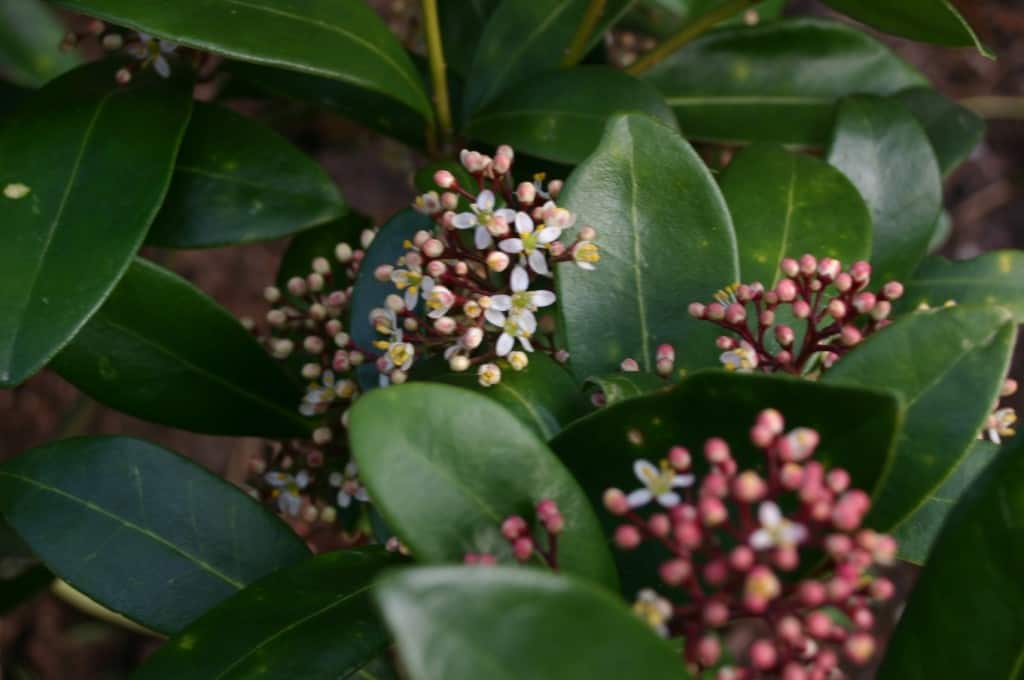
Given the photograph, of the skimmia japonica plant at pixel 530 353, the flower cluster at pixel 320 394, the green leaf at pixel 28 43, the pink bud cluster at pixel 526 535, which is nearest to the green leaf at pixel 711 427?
the skimmia japonica plant at pixel 530 353

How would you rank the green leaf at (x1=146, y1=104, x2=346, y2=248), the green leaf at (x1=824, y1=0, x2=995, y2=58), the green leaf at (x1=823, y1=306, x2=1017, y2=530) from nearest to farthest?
the green leaf at (x1=823, y1=306, x2=1017, y2=530)
the green leaf at (x1=824, y1=0, x2=995, y2=58)
the green leaf at (x1=146, y1=104, x2=346, y2=248)

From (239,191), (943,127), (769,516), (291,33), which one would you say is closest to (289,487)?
(239,191)

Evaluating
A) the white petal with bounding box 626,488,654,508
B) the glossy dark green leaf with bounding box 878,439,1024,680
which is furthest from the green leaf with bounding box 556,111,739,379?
the glossy dark green leaf with bounding box 878,439,1024,680

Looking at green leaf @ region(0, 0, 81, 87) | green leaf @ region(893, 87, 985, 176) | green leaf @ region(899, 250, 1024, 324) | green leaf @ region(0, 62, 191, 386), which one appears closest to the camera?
green leaf @ region(0, 62, 191, 386)

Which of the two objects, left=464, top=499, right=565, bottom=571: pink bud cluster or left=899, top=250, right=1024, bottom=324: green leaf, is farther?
left=899, top=250, right=1024, bottom=324: green leaf

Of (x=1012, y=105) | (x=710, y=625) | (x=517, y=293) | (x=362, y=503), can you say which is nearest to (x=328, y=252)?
(x=362, y=503)

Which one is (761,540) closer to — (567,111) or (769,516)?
(769,516)

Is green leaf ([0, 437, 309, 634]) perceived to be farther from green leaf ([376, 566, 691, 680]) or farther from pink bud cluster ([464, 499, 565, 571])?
green leaf ([376, 566, 691, 680])

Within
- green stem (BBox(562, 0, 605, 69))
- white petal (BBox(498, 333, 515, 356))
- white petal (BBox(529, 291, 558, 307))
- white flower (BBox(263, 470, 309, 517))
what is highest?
green stem (BBox(562, 0, 605, 69))

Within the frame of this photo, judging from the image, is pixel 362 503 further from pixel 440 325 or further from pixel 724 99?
pixel 724 99
